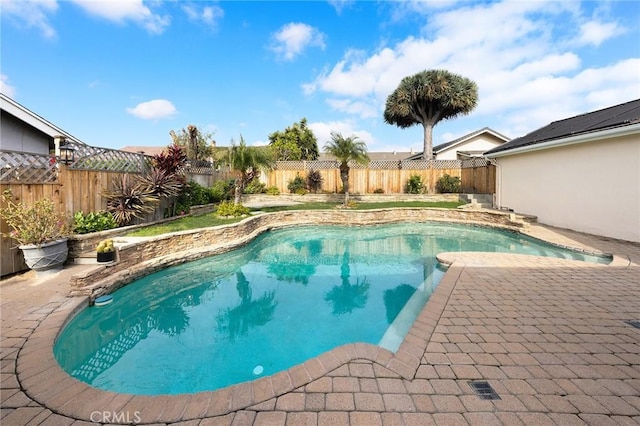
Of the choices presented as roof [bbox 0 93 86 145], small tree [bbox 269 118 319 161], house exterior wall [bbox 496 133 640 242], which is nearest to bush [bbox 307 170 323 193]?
small tree [bbox 269 118 319 161]

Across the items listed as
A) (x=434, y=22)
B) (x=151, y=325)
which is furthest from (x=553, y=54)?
(x=151, y=325)

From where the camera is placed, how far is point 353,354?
2.77 meters

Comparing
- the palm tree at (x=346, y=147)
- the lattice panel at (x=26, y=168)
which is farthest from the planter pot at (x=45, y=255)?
the palm tree at (x=346, y=147)

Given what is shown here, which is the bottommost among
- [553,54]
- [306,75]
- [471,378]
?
[471,378]

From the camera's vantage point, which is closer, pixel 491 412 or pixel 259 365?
pixel 491 412

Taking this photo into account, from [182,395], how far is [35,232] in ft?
16.5

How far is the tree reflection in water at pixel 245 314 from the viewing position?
434 cm

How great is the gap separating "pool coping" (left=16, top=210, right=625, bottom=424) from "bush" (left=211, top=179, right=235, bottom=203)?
11.3 meters

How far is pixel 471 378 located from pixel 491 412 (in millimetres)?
401

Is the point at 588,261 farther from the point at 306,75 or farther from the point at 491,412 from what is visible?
the point at 306,75

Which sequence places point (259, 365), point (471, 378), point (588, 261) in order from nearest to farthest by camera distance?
point (471, 378), point (259, 365), point (588, 261)

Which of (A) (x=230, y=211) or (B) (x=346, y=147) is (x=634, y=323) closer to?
(A) (x=230, y=211)

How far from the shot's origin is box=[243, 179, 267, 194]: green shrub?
746 inches

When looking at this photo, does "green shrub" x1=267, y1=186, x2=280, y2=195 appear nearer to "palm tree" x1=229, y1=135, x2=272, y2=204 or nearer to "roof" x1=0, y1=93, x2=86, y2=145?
"palm tree" x1=229, y1=135, x2=272, y2=204
